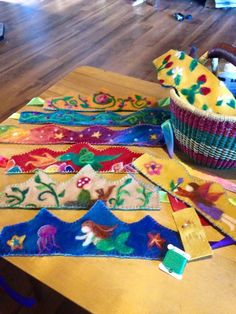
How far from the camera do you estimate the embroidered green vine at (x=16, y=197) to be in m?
0.60

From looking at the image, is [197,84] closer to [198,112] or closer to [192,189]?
[198,112]

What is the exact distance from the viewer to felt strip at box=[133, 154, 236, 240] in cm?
55

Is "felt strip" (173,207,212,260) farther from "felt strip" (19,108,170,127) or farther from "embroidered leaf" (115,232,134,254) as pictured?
"felt strip" (19,108,170,127)

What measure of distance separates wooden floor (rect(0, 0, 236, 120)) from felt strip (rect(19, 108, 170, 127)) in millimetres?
934

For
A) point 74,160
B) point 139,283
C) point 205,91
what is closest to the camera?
point 139,283

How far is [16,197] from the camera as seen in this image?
0.61 meters

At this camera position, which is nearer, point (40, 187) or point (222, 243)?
point (222, 243)

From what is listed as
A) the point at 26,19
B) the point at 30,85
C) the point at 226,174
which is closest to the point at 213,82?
the point at 226,174

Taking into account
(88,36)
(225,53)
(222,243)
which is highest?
(225,53)

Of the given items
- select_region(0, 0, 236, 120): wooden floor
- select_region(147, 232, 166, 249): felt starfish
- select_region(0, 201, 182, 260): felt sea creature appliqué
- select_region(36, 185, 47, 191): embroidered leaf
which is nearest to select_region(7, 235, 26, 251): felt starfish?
select_region(0, 201, 182, 260): felt sea creature appliqué

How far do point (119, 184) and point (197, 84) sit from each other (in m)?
0.24

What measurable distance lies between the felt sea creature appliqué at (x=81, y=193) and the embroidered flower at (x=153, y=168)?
0.03 metres

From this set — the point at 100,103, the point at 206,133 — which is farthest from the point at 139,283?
the point at 100,103

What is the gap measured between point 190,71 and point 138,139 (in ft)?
0.65
